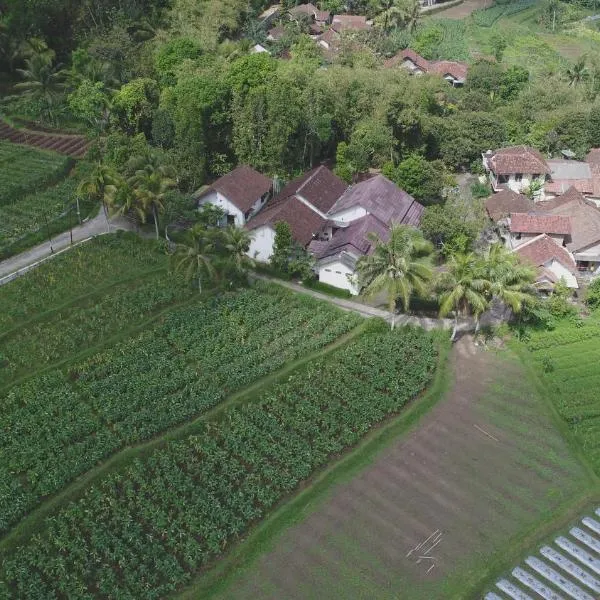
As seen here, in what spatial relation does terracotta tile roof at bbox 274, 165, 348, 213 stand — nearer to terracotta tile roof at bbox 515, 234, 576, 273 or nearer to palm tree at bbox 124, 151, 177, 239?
palm tree at bbox 124, 151, 177, 239

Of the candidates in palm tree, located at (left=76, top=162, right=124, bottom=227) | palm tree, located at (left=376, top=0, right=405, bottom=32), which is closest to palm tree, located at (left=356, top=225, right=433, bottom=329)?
palm tree, located at (left=76, top=162, right=124, bottom=227)

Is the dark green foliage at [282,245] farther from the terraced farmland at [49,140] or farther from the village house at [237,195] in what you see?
the terraced farmland at [49,140]

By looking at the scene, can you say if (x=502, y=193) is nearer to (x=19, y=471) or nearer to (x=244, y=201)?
(x=244, y=201)

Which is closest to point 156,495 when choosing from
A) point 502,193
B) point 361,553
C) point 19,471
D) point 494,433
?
point 19,471

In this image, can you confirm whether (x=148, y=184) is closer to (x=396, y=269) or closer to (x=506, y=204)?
(x=396, y=269)

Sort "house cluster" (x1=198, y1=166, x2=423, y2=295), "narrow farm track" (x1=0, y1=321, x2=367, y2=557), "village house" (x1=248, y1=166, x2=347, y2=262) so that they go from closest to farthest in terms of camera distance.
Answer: "narrow farm track" (x1=0, y1=321, x2=367, y2=557)
"house cluster" (x1=198, y1=166, x2=423, y2=295)
"village house" (x1=248, y1=166, x2=347, y2=262)

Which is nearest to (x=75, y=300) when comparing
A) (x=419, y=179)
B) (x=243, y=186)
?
(x=243, y=186)
